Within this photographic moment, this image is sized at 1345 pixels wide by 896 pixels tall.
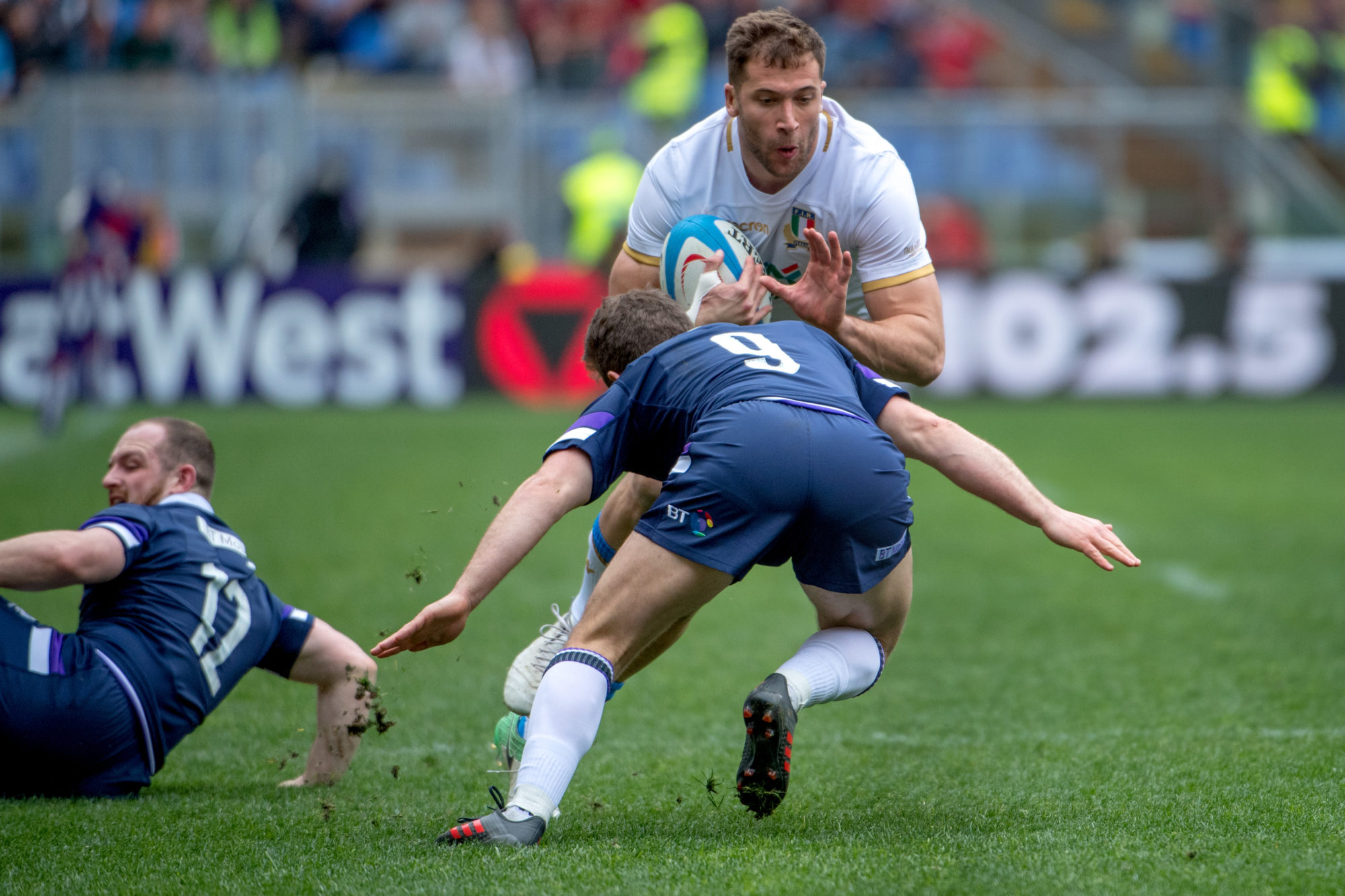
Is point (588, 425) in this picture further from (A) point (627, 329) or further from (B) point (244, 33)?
(B) point (244, 33)

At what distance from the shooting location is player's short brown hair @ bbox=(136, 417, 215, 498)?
436 centimetres

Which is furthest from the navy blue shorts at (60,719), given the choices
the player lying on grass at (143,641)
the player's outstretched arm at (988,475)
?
the player's outstretched arm at (988,475)

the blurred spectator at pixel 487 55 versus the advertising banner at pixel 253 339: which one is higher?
the blurred spectator at pixel 487 55

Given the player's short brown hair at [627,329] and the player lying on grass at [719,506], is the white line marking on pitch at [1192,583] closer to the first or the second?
the player lying on grass at [719,506]

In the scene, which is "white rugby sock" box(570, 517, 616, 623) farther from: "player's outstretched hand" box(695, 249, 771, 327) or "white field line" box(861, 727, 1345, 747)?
"white field line" box(861, 727, 1345, 747)

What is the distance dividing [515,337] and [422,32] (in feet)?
19.5

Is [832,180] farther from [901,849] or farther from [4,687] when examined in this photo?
[4,687]

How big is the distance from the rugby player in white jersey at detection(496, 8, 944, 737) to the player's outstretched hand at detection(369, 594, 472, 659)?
93 cm

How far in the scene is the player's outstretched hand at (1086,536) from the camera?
3.69 metres

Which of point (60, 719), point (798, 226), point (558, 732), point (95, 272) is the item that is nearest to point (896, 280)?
point (798, 226)

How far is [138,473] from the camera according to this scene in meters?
4.31

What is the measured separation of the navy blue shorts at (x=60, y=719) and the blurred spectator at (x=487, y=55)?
1623cm

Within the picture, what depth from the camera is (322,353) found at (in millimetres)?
16234

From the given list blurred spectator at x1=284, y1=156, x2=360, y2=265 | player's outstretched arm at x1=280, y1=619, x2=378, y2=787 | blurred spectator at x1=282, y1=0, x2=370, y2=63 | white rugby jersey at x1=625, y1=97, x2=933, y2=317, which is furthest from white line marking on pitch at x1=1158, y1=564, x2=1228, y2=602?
blurred spectator at x1=282, y1=0, x2=370, y2=63
